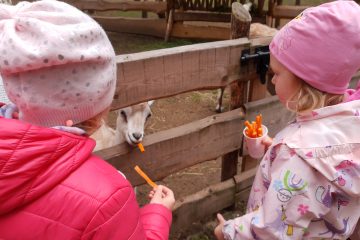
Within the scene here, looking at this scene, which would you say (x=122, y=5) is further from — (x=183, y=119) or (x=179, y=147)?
(x=179, y=147)

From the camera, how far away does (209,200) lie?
3.00 metres

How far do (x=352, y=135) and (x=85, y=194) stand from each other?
3.45 feet

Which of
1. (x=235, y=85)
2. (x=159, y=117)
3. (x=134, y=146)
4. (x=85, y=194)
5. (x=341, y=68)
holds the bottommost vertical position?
(x=159, y=117)

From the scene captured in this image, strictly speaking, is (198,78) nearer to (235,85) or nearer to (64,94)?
(235,85)

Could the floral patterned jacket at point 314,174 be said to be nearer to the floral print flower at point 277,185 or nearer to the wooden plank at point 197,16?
the floral print flower at point 277,185

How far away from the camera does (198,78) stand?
7.57 ft

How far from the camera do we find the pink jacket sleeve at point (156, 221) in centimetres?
142

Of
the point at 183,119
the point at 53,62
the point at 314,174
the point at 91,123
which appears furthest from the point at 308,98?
the point at 183,119

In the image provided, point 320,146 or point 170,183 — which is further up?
point 320,146

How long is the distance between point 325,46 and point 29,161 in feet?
3.60

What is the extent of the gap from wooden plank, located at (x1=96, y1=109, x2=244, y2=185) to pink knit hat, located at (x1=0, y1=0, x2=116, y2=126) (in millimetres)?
1053

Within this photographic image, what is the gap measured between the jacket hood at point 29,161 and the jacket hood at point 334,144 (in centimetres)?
89

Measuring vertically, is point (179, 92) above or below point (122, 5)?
above

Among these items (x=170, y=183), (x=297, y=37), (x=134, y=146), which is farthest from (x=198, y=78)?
(x=170, y=183)
